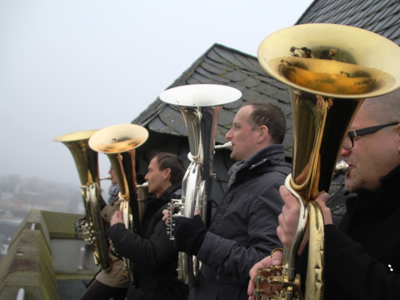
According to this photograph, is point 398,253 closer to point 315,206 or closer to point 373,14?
point 315,206

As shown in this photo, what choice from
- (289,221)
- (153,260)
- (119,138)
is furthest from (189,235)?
(119,138)

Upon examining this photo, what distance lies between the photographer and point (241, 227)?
2.53m

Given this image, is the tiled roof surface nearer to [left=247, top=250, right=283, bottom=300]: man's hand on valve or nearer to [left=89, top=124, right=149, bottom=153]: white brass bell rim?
[left=89, top=124, right=149, bottom=153]: white brass bell rim

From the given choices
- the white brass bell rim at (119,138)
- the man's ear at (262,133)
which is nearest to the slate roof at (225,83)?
the white brass bell rim at (119,138)

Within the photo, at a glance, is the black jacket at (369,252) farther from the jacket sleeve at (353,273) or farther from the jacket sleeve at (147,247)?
the jacket sleeve at (147,247)

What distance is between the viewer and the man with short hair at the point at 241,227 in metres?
2.35

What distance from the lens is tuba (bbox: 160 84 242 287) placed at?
2893 mm

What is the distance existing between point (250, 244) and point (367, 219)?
0.82m

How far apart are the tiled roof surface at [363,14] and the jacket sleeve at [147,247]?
291 cm

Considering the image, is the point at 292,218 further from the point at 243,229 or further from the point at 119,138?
the point at 119,138

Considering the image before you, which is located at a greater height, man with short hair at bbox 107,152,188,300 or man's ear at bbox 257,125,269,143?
man's ear at bbox 257,125,269,143

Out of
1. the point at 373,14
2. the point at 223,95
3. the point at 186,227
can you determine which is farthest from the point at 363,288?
the point at 373,14

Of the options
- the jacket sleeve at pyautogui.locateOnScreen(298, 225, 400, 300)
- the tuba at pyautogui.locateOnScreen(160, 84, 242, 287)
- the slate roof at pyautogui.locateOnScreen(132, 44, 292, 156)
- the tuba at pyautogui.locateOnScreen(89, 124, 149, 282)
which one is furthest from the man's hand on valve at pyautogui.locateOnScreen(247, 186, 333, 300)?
the slate roof at pyautogui.locateOnScreen(132, 44, 292, 156)

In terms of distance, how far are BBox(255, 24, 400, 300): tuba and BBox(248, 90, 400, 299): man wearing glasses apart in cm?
6
